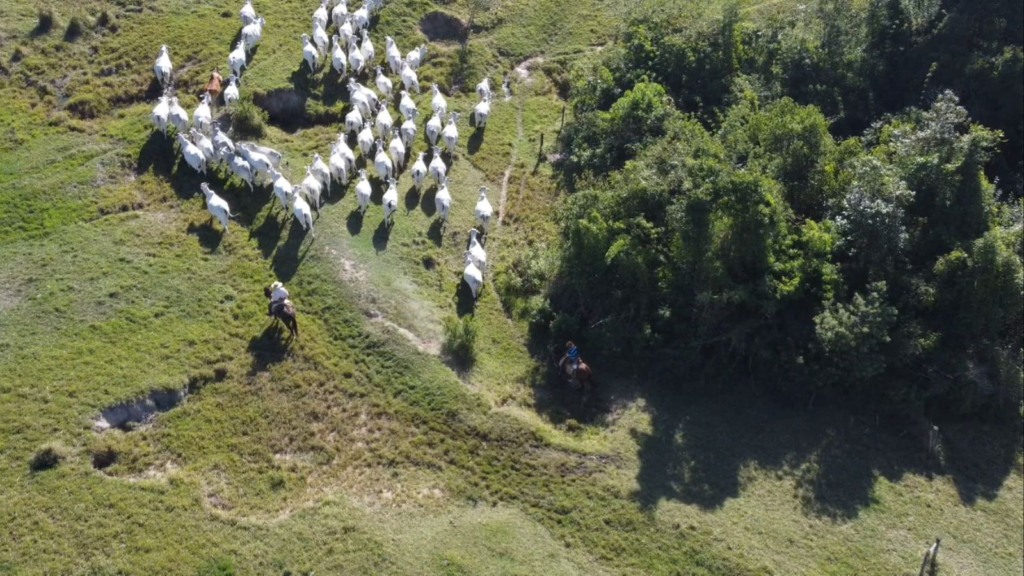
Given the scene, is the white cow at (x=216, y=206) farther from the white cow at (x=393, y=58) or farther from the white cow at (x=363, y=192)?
the white cow at (x=393, y=58)

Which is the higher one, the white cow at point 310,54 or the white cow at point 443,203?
the white cow at point 310,54

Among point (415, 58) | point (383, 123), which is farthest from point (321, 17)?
point (383, 123)

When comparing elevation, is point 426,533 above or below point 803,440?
below

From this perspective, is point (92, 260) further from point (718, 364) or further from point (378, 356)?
point (718, 364)

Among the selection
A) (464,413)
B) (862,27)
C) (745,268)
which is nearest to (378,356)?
(464,413)

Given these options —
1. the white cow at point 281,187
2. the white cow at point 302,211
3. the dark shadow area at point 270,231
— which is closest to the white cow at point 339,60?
the white cow at point 281,187

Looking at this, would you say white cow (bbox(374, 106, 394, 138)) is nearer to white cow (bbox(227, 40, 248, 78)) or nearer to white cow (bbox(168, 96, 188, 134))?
white cow (bbox(227, 40, 248, 78))

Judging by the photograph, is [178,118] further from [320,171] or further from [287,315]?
[287,315]
